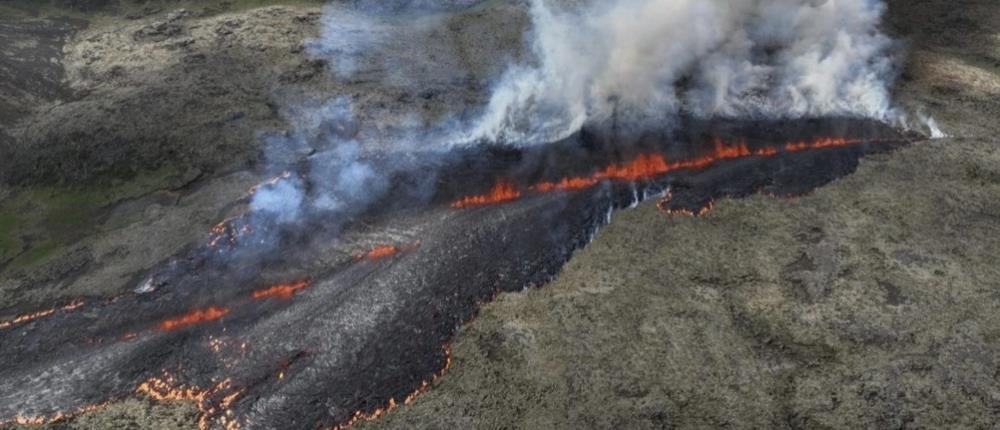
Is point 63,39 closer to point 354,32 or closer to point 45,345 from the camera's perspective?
point 354,32

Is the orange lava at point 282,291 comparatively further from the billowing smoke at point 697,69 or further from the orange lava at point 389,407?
the billowing smoke at point 697,69

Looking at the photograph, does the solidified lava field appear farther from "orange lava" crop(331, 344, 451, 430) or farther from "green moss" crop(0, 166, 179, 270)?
"green moss" crop(0, 166, 179, 270)

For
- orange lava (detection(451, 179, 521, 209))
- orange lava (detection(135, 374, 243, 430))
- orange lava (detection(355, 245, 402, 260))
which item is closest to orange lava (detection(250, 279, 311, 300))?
orange lava (detection(355, 245, 402, 260))

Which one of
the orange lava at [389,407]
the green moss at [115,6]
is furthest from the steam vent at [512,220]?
the green moss at [115,6]

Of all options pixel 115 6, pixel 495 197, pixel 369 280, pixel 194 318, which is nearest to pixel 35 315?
pixel 194 318

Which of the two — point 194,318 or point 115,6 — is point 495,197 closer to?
point 194,318
